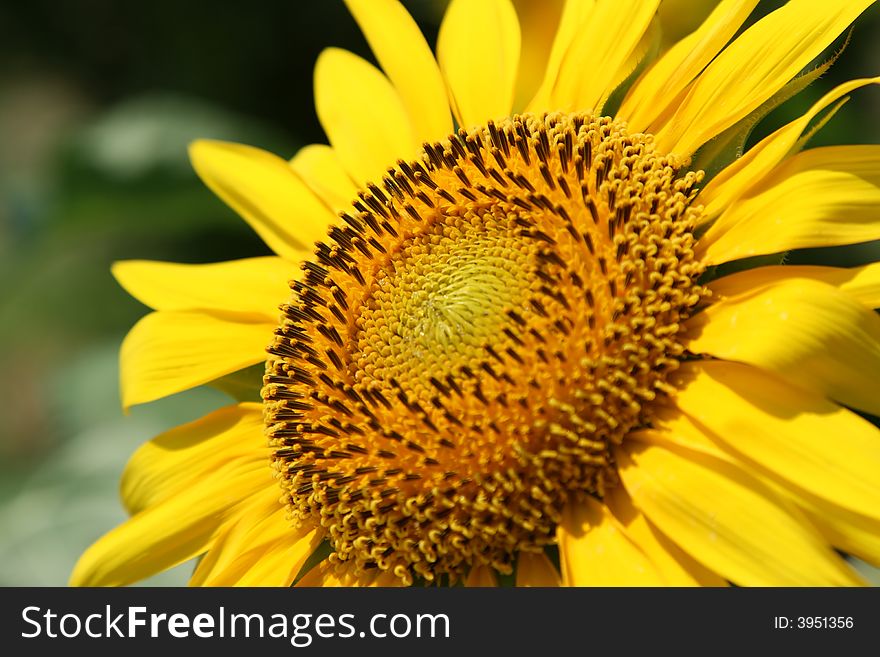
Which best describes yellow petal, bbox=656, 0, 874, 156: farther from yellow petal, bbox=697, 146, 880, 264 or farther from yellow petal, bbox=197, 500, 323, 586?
yellow petal, bbox=197, 500, 323, 586

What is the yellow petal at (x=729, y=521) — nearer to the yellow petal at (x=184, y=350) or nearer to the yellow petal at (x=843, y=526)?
the yellow petal at (x=843, y=526)

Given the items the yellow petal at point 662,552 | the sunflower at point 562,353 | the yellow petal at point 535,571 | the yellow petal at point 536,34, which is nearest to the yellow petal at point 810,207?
the sunflower at point 562,353

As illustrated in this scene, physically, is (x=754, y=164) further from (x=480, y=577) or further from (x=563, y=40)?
A: (x=480, y=577)

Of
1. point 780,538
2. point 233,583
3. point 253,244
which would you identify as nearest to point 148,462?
point 233,583

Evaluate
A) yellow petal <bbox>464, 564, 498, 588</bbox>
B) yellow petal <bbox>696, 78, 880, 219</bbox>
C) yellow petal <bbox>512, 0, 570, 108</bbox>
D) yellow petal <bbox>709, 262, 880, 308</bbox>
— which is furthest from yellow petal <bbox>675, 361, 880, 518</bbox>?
yellow petal <bbox>512, 0, 570, 108</bbox>

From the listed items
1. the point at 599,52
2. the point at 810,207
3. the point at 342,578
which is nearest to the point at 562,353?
the point at 810,207
